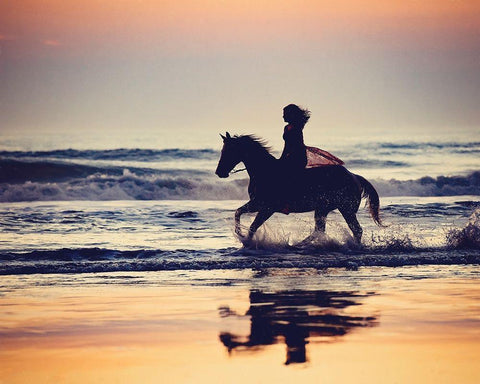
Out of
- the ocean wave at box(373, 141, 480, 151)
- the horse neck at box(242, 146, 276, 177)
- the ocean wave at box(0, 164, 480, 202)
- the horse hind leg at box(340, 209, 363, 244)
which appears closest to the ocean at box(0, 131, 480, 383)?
the horse hind leg at box(340, 209, 363, 244)

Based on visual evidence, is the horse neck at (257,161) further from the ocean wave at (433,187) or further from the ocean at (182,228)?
the ocean wave at (433,187)

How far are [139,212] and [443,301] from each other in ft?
42.3

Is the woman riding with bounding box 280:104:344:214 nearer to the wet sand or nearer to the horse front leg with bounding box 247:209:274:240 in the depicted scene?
the horse front leg with bounding box 247:209:274:240

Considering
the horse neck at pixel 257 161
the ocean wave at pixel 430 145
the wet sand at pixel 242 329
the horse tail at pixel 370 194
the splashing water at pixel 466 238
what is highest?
the ocean wave at pixel 430 145

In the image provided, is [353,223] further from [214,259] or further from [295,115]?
[214,259]

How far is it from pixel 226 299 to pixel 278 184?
4.68 metres

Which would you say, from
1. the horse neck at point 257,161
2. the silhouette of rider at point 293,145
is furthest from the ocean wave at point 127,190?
the silhouette of rider at point 293,145

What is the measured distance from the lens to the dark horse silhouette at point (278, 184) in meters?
15.1

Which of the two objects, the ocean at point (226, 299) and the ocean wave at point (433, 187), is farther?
the ocean wave at point (433, 187)

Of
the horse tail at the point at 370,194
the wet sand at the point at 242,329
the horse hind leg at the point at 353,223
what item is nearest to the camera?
the wet sand at the point at 242,329

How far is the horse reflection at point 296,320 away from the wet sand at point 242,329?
2cm

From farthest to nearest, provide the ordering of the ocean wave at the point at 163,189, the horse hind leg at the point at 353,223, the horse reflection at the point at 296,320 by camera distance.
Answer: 1. the ocean wave at the point at 163,189
2. the horse hind leg at the point at 353,223
3. the horse reflection at the point at 296,320

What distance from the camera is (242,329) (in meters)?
9.02

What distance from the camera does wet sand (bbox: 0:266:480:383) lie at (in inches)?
298
